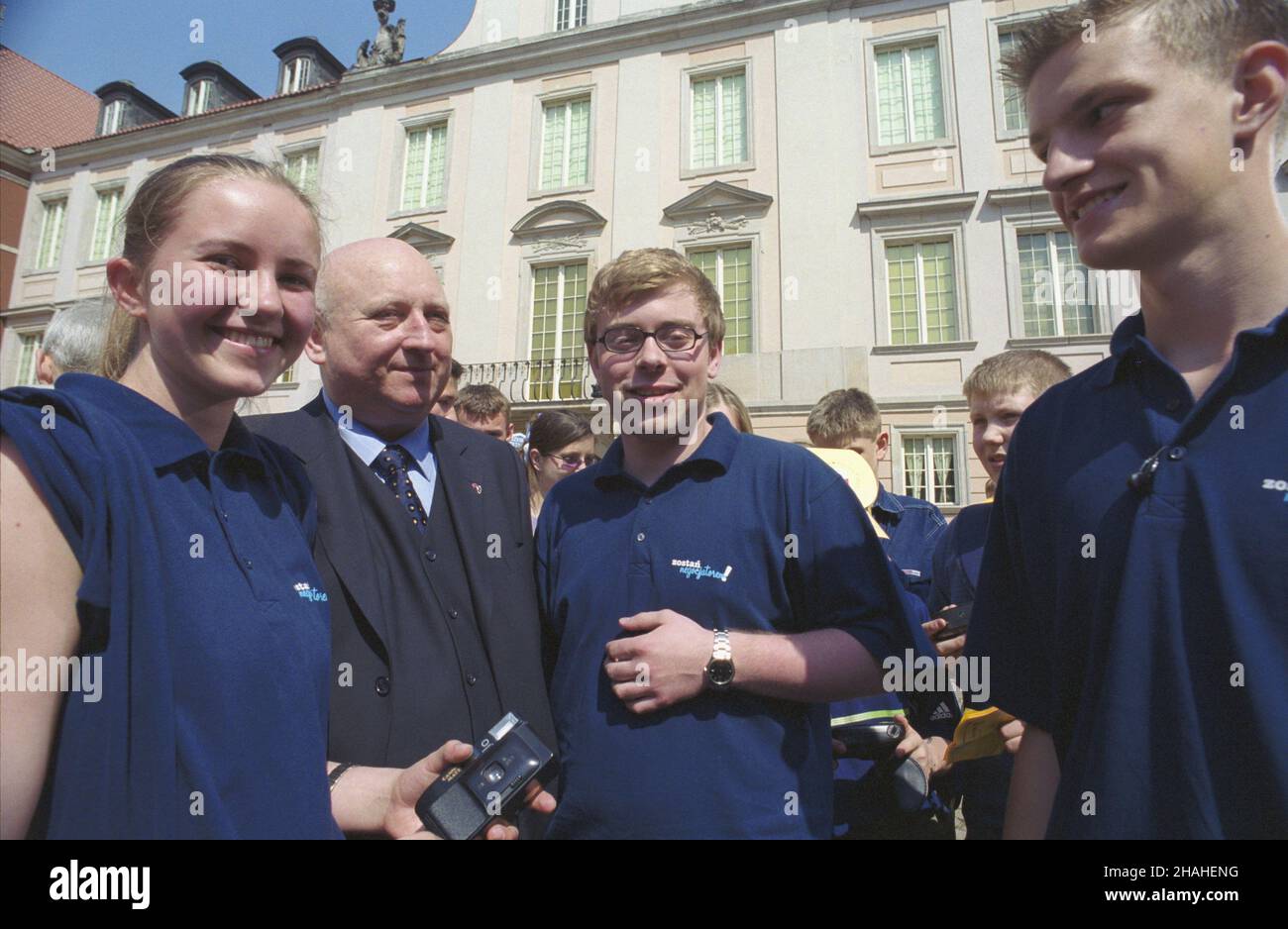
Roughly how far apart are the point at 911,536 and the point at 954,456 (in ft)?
34.6

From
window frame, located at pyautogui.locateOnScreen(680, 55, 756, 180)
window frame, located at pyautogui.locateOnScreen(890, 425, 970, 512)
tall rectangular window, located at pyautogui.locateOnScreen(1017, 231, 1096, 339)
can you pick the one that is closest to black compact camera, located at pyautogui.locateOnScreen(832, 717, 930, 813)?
window frame, located at pyautogui.locateOnScreen(890, 425, 970, 512)

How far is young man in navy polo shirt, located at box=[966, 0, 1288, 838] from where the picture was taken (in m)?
1.24

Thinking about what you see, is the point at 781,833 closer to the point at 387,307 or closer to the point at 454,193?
the point at 387,307

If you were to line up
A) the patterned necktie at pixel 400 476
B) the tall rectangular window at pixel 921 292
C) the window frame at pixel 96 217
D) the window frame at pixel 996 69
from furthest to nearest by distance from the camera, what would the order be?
1. the window frame at pixel 96 217
2. the tall rectangular window at pixel 921 292
3. the window frame at pixel 996 69
4. the patterned necktie at pixel 400 476

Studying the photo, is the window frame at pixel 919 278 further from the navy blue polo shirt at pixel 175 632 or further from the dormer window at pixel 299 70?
the dormer window at pixel 299 70

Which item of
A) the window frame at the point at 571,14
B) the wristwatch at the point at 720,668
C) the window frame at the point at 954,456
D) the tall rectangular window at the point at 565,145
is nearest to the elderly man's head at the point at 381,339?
the wristwatch at the point at 720,668

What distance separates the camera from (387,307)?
245cm

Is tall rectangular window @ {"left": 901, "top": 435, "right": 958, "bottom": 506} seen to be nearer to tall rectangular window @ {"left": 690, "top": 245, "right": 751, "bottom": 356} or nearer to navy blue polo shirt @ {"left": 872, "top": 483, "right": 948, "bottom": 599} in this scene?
tall rectangular window @ {"left": 690, "top": 245, "right": 751, "bottom": 356}

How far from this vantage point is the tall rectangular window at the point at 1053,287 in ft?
46.1

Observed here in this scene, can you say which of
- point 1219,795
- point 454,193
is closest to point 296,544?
point 1219,795

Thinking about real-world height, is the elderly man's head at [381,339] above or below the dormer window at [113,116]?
below

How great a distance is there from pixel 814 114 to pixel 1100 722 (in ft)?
53.0

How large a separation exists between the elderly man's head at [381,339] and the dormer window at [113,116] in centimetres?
3000

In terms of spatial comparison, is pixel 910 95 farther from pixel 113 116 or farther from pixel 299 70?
pixel 113 116
